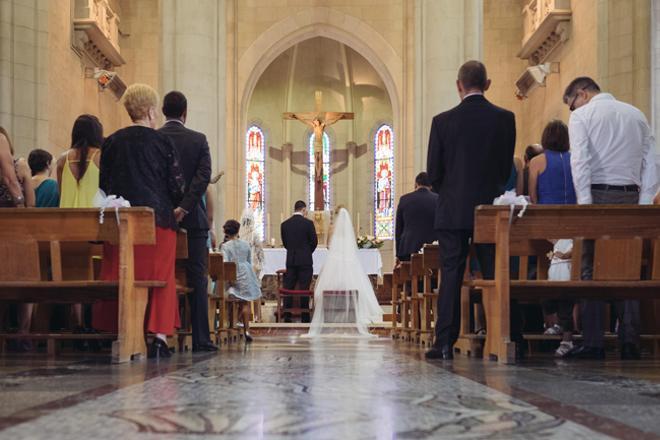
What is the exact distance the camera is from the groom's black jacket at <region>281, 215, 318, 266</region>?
14805mm

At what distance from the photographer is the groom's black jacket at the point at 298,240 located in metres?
14.8

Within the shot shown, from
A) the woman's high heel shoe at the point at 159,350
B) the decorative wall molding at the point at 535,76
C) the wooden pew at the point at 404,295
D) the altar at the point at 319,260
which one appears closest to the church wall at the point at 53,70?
the altar at the point at 319,260

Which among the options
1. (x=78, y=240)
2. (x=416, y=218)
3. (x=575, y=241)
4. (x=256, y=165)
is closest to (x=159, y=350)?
(x=78, y=240)

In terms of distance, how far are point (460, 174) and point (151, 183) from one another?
76.0 inches

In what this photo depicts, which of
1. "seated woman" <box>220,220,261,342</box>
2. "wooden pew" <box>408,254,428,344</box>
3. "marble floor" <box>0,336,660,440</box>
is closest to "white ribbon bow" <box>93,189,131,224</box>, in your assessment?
"marble floor" <box>0,336,660,440</box>

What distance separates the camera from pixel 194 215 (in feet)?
22.2

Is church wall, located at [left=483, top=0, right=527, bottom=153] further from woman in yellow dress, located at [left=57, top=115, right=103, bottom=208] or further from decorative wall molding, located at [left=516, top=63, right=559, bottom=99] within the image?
woman in yellow dress, located at [left=57, top=115, right=103, bottom=208]

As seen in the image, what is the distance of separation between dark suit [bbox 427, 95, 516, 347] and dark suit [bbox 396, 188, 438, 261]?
3.51 meters

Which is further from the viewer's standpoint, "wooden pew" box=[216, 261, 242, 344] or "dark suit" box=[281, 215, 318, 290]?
"dark suit" box=[281, 215, 318, 290]

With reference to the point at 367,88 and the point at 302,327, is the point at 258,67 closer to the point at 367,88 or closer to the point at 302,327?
the point at 367,88

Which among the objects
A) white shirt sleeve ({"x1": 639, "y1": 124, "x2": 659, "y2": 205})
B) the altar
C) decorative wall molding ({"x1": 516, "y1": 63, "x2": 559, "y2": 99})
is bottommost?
the altar

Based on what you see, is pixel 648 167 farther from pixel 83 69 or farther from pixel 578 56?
pixel 83 69

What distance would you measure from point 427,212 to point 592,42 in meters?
7.89

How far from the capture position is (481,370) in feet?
15.4
